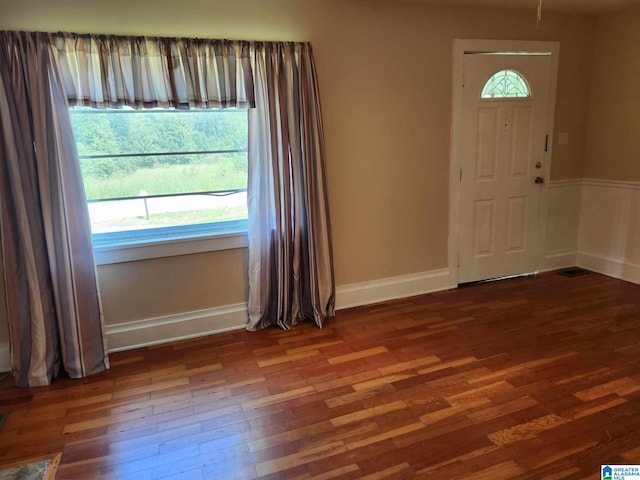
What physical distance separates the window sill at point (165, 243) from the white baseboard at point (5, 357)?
2.52ft

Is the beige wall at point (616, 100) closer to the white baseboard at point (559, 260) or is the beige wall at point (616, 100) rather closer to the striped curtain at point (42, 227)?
the white baseboard at point (559, 260)

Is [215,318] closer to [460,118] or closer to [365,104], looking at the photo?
[365,104]

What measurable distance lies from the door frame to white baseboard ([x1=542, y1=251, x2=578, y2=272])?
0.30 metres

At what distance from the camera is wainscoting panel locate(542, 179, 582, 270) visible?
14.1 feet

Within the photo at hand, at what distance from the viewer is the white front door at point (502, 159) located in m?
3.78

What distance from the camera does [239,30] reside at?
296 centimetres

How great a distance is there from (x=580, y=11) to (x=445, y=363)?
3.34m

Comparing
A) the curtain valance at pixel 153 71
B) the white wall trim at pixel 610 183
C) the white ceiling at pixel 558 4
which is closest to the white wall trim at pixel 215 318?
the curtain valance at pixel 153 71

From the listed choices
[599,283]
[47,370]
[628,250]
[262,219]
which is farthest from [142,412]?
[628,250]

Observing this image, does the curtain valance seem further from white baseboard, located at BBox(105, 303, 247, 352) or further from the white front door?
the white front door

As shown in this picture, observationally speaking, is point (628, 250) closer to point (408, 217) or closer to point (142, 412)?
point (408, 217)

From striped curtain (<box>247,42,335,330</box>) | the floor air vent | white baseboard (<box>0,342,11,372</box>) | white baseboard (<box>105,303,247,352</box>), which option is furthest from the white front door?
white baseboard (<box>0,342,11,372</box>)

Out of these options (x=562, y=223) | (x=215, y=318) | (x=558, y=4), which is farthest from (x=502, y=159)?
(x=215, y=318)

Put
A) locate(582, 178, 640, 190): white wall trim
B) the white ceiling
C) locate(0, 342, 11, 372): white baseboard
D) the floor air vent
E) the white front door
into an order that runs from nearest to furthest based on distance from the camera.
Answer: locate(0, 342, 11, 372): white baseboard < the white ceiling < the white front door < locate(582, 178, 640, 190): white wall trim < the floor air vent
